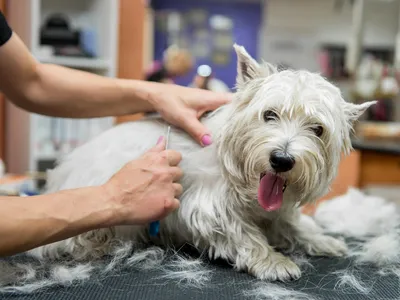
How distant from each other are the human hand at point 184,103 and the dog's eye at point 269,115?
16 centimetres

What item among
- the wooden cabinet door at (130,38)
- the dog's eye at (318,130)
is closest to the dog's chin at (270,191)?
the dog's eye at (318,130)

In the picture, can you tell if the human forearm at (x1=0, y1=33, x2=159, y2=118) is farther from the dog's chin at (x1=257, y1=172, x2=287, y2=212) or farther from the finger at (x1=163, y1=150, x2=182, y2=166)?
the dog's chin at (x1=257, y1=172, x2=287, y2=212)

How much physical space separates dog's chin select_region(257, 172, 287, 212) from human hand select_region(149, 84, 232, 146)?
0.62 feet

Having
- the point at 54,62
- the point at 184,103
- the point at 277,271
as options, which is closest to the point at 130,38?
the point at 54,62

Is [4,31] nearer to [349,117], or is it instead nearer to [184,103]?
[184,103]

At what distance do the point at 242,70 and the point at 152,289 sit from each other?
1.41 feet

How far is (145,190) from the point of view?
0.87m

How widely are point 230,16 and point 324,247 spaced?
19.3 ft

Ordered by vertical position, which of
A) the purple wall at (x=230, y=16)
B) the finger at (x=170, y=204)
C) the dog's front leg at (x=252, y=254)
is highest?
the purple wall at (x=230, y=16)

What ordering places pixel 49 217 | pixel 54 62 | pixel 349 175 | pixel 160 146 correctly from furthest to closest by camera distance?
pixel 349 175 → pixel 54 62 → pixel 160 146 → pixel 49 217

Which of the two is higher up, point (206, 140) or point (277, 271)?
point (206, 140)

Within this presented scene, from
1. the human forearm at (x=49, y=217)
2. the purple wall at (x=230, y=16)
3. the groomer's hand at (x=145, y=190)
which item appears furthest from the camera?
the purple wall at (x=230, y=16)

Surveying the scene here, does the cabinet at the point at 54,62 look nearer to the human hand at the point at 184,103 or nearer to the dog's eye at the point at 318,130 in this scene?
the human hand at the point at 184,103

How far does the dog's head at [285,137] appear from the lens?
852 millimetres
